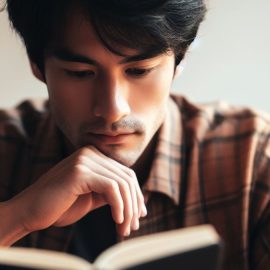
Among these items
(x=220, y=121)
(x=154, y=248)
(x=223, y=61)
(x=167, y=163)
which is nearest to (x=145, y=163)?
(x=167, y=163)

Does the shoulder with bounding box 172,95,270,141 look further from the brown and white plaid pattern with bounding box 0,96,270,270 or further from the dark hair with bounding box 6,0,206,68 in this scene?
the dark hair with bounding box 6,0,206,68

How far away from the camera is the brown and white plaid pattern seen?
3.05 feet

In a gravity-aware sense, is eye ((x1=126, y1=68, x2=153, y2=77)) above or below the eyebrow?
below

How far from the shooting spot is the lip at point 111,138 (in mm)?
806

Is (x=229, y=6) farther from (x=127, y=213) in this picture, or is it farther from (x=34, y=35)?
(x=127, y=213)

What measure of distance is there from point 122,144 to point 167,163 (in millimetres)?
168

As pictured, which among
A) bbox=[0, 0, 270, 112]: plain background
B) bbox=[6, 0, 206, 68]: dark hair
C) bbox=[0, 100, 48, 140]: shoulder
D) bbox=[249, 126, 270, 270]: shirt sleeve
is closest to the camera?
bbox=[6, 0, 206, 68]: dark hair

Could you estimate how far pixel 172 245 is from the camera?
0.46 m

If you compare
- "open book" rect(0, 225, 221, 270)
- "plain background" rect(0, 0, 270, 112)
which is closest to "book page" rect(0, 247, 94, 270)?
"open book" rect(0, 225, 221, 270)

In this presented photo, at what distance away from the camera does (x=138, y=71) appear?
0.79 m

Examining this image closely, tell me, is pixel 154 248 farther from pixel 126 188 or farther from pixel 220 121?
pixel 220 121

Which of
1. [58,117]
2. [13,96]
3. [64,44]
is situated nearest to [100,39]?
[64,44]

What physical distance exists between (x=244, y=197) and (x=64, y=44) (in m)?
0.44

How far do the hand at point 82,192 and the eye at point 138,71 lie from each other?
144 mm
